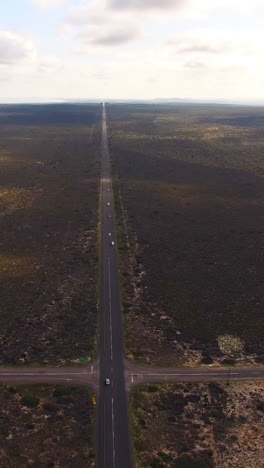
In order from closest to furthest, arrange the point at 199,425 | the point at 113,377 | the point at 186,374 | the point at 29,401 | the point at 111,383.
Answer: the point at 199,425 → the point at 29,401 → the point at 111,383 → the point at 113,377 → the point at 186,374

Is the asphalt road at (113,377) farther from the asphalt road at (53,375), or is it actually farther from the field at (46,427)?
the field at (46,427)

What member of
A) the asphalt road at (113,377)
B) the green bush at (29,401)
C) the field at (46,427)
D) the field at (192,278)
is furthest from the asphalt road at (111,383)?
the green bush at (29,401)

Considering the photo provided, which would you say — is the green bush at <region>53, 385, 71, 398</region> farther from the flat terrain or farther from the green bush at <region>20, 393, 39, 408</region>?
the flat terrain

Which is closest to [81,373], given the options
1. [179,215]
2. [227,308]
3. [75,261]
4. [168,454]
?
[168,454]

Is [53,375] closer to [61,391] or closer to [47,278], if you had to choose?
[61,391]

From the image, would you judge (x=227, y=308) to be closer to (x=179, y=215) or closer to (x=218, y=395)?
(x=218, y=395)

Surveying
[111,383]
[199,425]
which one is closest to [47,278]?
[111,383]

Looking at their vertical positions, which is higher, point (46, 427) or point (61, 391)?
point (61, 391)
